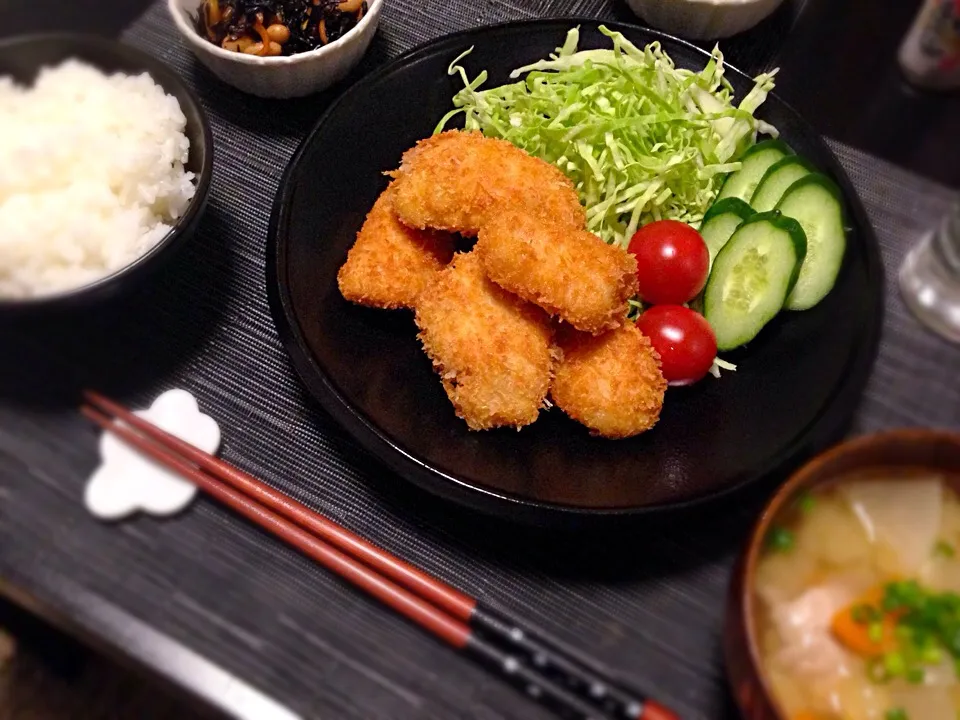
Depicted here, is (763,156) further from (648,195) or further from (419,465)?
(419,465)

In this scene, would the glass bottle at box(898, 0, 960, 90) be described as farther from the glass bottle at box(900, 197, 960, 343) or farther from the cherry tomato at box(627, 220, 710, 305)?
the cherry tomato at box(627, 220, 710, 305)

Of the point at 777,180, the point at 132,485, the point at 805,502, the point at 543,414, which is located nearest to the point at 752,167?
the point at 777,180

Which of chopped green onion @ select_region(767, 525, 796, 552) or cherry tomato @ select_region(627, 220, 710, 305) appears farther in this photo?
cherry tomato @ select_region(627, 220, 710, 305)

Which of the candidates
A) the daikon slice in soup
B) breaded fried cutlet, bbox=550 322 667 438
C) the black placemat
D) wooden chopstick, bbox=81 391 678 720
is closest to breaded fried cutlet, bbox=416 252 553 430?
breaded fried cutlet, bbox=550 322 667 438

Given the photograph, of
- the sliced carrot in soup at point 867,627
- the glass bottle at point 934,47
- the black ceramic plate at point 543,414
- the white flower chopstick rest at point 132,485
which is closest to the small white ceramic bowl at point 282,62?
the black ceramic plate at point 543,414

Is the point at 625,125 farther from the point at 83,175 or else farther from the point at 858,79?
the point at 83,175

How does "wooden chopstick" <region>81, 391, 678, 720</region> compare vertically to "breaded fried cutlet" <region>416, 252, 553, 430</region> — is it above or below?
below

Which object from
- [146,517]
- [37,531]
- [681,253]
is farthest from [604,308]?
[37,531]
